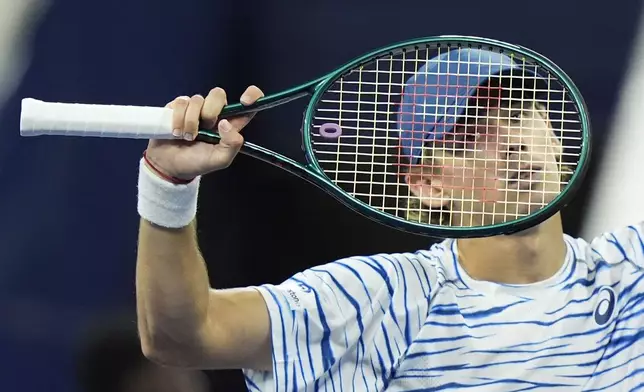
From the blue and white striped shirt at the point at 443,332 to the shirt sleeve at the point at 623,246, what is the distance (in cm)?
3

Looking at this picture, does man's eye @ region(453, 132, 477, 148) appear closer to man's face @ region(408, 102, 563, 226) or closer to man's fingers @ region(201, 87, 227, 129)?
man's face @ region(408, 102, 563, 226)

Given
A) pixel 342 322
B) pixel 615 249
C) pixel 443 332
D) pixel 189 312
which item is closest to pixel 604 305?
pixel 615 249

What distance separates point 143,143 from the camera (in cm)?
221

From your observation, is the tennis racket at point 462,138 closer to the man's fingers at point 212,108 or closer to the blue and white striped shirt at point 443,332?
the man's fingers at point 212,108


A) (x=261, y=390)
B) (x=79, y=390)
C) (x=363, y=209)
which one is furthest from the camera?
(x=79, y=390)

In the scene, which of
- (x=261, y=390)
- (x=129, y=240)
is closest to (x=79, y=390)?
(x=129, y=240)

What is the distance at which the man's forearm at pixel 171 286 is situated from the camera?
152 cm

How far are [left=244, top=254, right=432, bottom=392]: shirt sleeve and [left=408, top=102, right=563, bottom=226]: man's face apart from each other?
0.48 ft

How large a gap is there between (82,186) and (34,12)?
1.17 ft

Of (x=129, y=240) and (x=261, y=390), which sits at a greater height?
(x=129, y=240)

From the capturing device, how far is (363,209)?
148 centimetres

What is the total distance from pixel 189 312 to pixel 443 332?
0.40 m

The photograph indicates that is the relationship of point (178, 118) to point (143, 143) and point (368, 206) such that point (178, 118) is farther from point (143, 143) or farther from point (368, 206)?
point (143, 143)

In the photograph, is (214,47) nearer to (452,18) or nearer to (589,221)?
(452,18)
